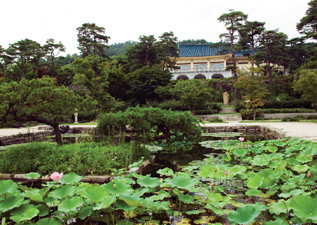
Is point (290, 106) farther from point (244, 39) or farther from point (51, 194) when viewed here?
point (51, 194)

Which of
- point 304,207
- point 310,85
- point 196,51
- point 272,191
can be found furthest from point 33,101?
point 196,51

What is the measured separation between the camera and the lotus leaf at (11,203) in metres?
1.86

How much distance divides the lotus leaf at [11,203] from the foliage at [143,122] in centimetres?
341

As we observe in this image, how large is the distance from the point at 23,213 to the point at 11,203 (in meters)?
0.16

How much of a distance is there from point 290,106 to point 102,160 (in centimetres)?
1898

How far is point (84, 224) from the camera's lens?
2.24 metres

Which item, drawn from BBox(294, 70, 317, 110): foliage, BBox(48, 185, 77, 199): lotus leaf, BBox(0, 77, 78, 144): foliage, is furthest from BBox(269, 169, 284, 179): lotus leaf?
BBox(294, 70, 317, 110): foliage

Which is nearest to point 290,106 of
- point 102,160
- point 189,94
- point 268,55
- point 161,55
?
point 268,55

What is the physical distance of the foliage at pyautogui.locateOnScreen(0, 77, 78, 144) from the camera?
4.48 meters

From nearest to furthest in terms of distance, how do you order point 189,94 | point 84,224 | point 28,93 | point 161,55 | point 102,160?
point 84,224 < point 102,160 < point 28,93 < point 189,94 < point 161,55

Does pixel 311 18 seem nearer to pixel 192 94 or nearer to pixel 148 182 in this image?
pixel 192 94

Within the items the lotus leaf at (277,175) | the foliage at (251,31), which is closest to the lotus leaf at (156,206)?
the lotus leaf at (277,175)

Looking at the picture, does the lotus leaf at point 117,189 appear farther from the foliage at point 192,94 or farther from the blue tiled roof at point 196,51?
the blue tiled roof at point 196,51

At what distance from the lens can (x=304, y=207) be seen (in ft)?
5.21
